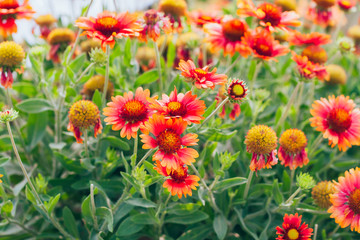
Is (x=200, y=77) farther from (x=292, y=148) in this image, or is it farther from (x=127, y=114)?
(x=292, y=148)

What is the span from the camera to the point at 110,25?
124 centimetres

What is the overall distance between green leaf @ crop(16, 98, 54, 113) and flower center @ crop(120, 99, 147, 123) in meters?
0.53

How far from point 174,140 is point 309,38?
37.1 inches

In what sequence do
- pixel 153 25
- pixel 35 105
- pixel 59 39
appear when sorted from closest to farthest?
pixel 153 25, pixel 35 105, pixel 59 39

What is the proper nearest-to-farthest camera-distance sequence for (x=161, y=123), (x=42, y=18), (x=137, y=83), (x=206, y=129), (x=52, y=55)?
1. (x=161, y=123)
2. (x=206, y=129)
3. (x=137, y=83)
4. (x=52, y=55)
5. (x=42, y=18)

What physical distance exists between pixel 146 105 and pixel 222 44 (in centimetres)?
56

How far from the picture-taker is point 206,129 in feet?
4.06

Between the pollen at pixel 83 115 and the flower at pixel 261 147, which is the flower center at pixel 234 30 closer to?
the flower at pixel 261 147

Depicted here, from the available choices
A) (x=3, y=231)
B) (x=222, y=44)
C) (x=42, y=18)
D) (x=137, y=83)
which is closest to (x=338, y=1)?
(x=222, y=44)

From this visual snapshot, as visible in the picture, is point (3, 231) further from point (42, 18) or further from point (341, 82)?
point (341, 82)

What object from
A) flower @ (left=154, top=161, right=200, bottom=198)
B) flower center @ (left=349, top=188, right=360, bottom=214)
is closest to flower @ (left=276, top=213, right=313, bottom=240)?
flower center @ (left=349, top=188, right=360, bottom=214)

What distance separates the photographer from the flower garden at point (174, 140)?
1096mm

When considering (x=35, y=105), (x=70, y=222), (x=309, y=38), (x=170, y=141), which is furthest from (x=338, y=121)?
(x=35, y=105)

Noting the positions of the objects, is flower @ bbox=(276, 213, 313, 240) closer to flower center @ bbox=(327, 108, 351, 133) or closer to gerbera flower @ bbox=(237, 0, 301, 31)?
flower center @ bbox=(327, 108, 351, 133)
